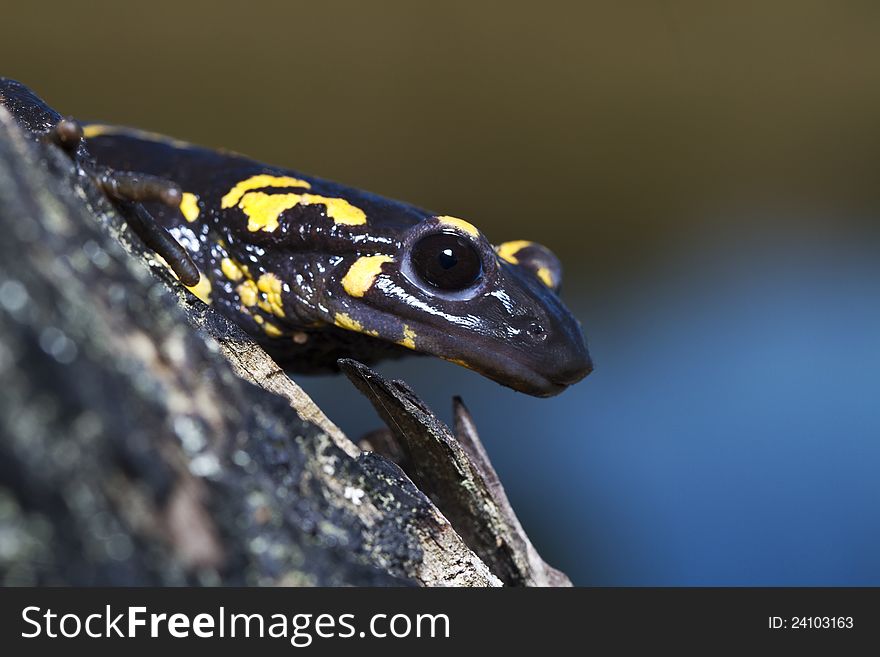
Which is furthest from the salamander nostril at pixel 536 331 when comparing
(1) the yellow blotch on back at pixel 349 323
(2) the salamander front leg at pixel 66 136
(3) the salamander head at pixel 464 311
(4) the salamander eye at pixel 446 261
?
(2) the salamander front leg at pixel 66 136

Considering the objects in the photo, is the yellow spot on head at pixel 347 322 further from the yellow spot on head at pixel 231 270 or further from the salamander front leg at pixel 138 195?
the salamander front leg at pixel 138 195

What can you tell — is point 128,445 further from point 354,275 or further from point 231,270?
point 231,270

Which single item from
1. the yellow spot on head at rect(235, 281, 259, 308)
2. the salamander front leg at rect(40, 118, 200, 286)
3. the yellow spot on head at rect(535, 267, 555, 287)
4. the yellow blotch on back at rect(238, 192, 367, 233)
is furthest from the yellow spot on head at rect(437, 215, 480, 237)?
the salamander front leg at rect(40, 118, 200, 286)

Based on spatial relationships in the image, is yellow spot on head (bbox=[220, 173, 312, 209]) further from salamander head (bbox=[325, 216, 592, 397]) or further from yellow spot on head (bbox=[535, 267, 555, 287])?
yellow spot on head (bbox=[535, 267, 555, 287])

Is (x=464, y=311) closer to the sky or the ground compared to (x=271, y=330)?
closer to the sky

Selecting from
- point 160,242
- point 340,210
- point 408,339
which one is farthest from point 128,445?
point 340,210
